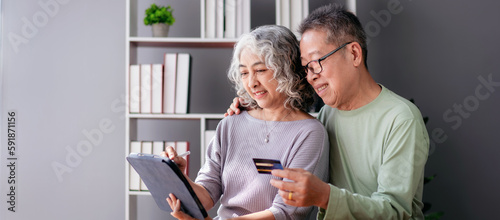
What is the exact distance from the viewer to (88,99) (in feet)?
9.13

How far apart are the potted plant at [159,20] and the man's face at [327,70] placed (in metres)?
1.05

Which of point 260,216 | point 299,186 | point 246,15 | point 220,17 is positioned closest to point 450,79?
point 246,15

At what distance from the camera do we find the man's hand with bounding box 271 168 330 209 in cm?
125

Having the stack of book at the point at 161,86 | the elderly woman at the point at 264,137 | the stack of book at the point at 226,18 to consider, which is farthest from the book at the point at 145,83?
the elderly woman at the point at 264,137

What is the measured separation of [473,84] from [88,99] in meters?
2.25

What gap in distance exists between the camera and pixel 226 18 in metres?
2.43

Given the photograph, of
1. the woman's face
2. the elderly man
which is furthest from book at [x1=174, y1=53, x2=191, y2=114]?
the elderly man

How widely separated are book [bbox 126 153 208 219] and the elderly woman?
0.20ft

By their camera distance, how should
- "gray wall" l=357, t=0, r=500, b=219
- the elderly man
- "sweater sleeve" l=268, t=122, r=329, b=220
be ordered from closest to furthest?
the elderly man < "sweater sleeve" l=268, t=122, r=329, b=220 < "gray wall" l=357, t=0, r=500, b=219

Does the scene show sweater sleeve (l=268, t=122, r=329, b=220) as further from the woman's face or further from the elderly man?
the woman's face

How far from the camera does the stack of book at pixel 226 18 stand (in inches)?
95.0

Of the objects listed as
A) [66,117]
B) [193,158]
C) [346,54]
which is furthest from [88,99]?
[346,54]

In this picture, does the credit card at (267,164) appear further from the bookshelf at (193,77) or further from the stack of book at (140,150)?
the bookshelf at (193,77)

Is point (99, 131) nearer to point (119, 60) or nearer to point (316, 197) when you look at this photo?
point (119, 60)
